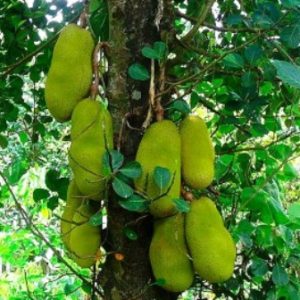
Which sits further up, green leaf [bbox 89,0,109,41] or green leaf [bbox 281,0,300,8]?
green leaf [bbox 281,0,300,8]

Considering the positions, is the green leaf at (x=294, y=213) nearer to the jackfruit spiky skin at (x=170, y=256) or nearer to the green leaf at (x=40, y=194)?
the jackfruit spiky skin at (x=170, y=256)

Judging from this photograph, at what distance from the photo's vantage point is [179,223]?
0.93 meters

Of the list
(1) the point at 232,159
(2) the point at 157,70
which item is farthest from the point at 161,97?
(1) the point at 232,159

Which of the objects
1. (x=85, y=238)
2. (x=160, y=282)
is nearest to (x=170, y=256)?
(x=160, y=282)

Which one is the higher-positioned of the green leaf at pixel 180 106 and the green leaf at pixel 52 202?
the green leaf at pixel 180 106

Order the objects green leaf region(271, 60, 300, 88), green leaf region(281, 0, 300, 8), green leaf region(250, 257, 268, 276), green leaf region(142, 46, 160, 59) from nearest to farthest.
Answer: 1. green leaf region(271, 60, 300, 88)
2. green leaf region(281, 0, 300, 8)
3. green leaf region(142, 46, 160, 59)
4. green leaf region(250, 257, 268, 276)

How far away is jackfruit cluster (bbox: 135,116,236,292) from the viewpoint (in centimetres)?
88

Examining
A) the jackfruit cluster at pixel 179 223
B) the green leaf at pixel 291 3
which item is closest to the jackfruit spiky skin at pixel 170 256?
the jackfruit cluster at pixel 179 223

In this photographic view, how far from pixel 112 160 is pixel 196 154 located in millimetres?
161

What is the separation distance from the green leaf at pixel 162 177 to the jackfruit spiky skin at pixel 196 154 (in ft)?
0.34

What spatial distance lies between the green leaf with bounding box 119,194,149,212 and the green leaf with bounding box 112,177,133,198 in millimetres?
13

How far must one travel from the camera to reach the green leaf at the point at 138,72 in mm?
905

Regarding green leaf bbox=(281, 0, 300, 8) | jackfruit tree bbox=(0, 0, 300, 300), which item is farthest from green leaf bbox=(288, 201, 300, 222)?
green leaf bbox=(281, 0, 300, 8)

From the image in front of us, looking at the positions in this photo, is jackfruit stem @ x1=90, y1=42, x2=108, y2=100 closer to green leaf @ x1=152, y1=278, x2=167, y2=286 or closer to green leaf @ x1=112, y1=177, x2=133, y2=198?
green leaf @ x1=112, y1=177, x2=133, y2=198
